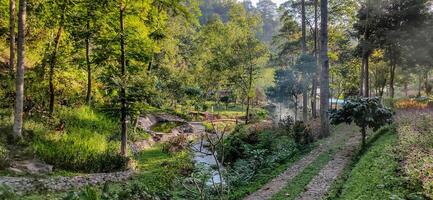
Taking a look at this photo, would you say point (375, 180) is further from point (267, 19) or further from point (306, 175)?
point (267, 19)

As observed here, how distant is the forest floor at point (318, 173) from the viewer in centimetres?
958

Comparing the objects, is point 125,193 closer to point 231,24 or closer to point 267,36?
point 231,24

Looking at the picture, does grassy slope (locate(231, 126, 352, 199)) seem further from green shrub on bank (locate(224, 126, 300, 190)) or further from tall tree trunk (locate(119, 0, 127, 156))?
tall tree trunk (locate(119, 0, 127, 156))

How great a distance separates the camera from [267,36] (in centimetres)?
10475

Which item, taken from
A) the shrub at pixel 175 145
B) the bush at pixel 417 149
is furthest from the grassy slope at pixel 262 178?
the shrub at pixel 175 145

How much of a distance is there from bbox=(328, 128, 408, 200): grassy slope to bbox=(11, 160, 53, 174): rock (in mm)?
8218

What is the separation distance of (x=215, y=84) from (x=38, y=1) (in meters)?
24.6

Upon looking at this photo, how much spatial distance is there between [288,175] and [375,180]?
395cm

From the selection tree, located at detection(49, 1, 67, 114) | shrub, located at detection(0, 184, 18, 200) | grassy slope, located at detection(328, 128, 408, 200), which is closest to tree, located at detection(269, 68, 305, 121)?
grassy slope, located at detection(328, 128, 408, 200)

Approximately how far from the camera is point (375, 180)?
7891mm

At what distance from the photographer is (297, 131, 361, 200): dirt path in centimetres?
918

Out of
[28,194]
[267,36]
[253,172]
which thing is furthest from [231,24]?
[267,36]

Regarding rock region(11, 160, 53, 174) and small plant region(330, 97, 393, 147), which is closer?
rock region(11, 160, 53, 174)

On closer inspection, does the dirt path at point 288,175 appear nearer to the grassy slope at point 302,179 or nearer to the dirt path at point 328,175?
the grassy slope at point 302,179
